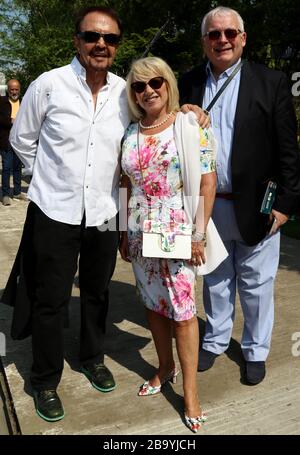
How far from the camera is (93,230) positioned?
2.57 metres

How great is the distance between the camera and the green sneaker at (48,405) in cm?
251

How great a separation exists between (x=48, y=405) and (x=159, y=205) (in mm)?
1213

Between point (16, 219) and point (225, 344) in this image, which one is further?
point (16, 219)

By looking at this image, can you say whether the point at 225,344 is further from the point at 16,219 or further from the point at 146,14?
the point at 146,14

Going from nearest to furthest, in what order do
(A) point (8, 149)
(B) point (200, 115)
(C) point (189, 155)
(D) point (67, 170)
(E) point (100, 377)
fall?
(C) point (189, 155), (B) point (200, 115), (D) point (67, 170), (E) point (100, 377), (A) point (8, 149)

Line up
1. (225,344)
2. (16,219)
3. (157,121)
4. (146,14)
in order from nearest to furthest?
(157,121) < (225,344) < (16,219) < (146,14)

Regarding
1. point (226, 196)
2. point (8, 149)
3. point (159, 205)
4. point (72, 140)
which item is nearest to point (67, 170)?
point (72, 140)

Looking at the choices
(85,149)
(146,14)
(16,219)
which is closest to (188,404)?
(85,149)

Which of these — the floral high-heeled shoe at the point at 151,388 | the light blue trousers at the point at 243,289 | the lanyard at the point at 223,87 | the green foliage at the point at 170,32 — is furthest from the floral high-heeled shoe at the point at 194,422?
the green foliage at the point at 170,32

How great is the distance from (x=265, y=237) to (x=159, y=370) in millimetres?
969

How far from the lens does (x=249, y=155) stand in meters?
2.55

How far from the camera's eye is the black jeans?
2.49 meters

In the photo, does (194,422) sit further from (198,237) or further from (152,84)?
(152,84)

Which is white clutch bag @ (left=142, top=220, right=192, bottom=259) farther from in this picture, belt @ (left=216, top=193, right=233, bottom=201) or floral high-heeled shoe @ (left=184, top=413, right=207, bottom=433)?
floral high-heeled shoe @ (left=184, top=413, right=207, bottom=433)
